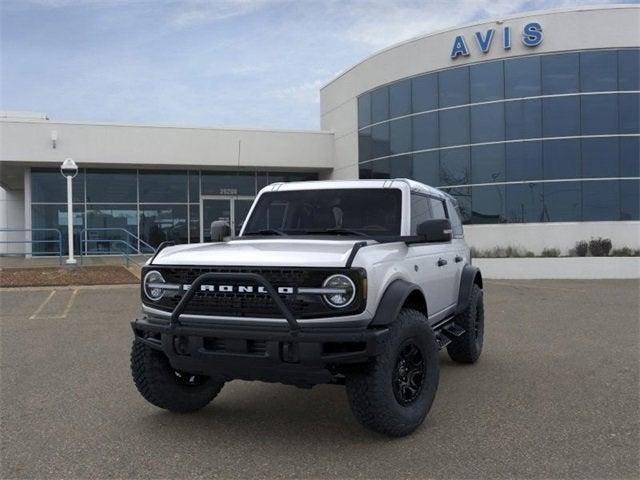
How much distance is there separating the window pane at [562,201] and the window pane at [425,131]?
4.28m

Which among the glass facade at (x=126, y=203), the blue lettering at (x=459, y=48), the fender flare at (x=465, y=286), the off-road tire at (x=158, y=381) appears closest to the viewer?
the off-road tire at (x=158, y=381)

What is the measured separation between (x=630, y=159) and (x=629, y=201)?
4.41 feet

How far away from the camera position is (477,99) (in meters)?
21.5

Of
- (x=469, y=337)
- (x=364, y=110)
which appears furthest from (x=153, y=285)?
(x=364, y=110)

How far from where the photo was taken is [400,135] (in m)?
23.4

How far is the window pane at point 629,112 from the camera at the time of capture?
1995cm

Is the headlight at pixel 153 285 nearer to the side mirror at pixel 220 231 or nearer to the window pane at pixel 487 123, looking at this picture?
the side mirror at pixel 220 231

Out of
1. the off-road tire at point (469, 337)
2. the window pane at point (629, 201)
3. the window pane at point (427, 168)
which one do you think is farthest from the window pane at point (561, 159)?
the off-road tire at point (469, 337)

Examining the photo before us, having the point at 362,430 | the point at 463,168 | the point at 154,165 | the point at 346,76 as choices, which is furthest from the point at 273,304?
the point at 346,76

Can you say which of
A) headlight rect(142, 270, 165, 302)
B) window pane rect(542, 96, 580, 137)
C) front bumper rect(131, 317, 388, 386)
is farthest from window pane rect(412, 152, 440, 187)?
front bumper rect(131, 317, 388, 386)

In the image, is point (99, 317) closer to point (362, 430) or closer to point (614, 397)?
point (362, 430)

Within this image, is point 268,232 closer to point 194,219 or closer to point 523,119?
point 523,119

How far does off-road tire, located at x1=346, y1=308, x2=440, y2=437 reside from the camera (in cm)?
415

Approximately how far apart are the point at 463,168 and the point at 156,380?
1826cm
